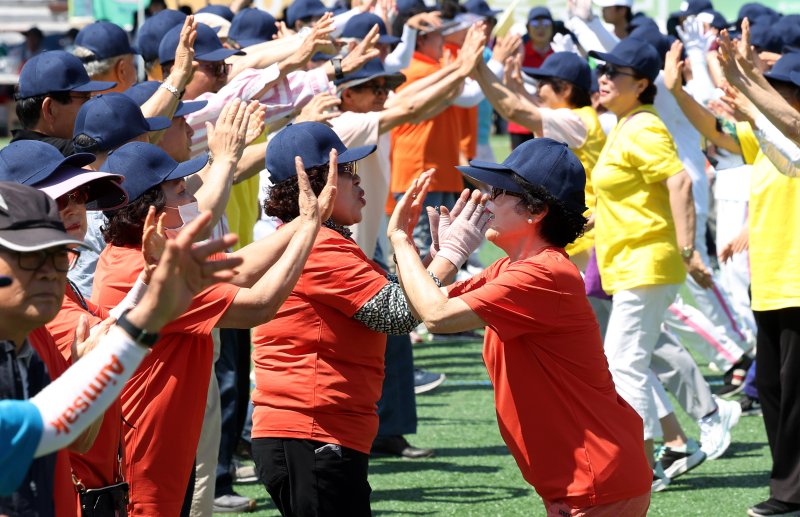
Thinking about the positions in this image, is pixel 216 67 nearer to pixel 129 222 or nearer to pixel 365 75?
pixel 365 75

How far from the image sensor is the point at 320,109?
21.4 feet

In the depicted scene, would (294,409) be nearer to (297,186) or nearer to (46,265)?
(297,186)

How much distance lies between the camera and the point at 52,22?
30.9m

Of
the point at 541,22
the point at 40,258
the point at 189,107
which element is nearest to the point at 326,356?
the point at 189,107

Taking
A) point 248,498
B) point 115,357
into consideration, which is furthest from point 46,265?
point 248,498

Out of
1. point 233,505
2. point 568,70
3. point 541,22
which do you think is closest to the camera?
point 233,505

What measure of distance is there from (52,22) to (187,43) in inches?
1031

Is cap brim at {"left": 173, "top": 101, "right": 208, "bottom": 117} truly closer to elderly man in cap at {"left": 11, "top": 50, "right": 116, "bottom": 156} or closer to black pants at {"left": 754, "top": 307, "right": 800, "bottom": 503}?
elderly man in cap at {"left": 11, "top": 50, "right": 116, "bottom": 156}

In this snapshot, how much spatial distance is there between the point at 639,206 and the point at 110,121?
3066 millimetres

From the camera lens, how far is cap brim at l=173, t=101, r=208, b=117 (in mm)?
6031

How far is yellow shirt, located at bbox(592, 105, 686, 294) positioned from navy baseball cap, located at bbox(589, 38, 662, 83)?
0.36 m

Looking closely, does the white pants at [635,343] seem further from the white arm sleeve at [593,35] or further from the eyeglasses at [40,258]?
the eyeglasses at [40,258]

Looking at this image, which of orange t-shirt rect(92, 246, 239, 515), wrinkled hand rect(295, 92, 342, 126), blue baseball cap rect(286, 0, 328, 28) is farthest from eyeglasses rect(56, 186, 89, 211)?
blue baseball cap rect(286, 0, 328, 28)

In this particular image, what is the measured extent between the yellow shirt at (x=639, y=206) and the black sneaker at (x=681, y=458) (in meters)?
1.03
